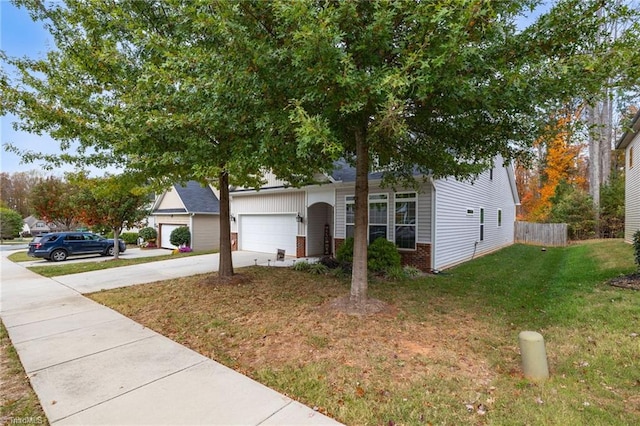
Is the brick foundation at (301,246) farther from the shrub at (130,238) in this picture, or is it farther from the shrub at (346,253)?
the shrub at (130,238)

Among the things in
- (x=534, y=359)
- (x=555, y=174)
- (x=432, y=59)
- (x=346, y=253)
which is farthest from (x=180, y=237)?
(x=555, y=174)

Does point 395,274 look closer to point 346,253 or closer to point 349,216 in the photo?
point 346,253

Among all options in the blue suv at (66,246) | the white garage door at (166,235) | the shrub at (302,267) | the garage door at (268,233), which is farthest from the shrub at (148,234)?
the shrub at (302,267)

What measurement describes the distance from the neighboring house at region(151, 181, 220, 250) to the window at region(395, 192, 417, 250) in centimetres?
1235

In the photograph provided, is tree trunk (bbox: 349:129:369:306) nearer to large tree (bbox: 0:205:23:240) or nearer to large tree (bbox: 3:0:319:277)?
large tree (bbox: 3:0:319:277)

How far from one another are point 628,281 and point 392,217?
5.86 m

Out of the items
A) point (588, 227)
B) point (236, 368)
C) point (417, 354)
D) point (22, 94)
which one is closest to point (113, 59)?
point (22, 94)

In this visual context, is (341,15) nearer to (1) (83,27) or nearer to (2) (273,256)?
(1) (83,27)

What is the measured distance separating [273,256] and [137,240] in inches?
586

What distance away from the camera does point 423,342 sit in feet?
15.0

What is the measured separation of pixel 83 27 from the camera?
6617 millimetres

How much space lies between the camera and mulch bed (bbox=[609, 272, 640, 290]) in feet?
22.2

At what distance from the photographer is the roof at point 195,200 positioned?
1880 centimetres

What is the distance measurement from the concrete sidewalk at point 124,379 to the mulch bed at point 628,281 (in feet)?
24.8
